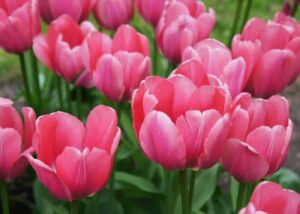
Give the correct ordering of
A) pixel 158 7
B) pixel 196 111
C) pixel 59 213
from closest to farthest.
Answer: pixel 196 111
pixel 59 213
pixel 158 7

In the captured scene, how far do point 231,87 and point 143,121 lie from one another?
285 millimetres

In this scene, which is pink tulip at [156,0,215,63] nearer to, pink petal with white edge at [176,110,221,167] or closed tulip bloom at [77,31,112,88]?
closed tulip bloom at [77,31,112,88]

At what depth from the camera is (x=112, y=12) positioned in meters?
1.81

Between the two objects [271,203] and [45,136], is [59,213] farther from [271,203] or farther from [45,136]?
[271,203]

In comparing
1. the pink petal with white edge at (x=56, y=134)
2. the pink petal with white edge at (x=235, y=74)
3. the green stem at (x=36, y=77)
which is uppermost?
the pink petal with white edge at (x=235, y=74)

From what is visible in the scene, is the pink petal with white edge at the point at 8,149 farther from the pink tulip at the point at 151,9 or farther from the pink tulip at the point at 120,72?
the pink tulip at the point at 151,9

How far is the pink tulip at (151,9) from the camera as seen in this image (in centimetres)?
184

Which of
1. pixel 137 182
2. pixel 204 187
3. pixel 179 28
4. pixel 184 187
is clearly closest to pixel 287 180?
pixel 204 187

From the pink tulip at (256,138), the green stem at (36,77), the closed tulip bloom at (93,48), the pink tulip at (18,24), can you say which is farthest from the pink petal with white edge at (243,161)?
the green stem at (36,77)

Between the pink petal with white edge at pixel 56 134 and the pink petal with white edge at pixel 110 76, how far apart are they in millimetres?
278

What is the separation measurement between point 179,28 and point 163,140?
1.96 ft

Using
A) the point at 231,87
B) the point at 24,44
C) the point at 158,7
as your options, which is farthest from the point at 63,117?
the point at 158,7

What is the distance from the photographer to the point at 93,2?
188 centimetres

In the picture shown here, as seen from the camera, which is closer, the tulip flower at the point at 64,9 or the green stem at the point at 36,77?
the tulip flower at the point at 64,9
